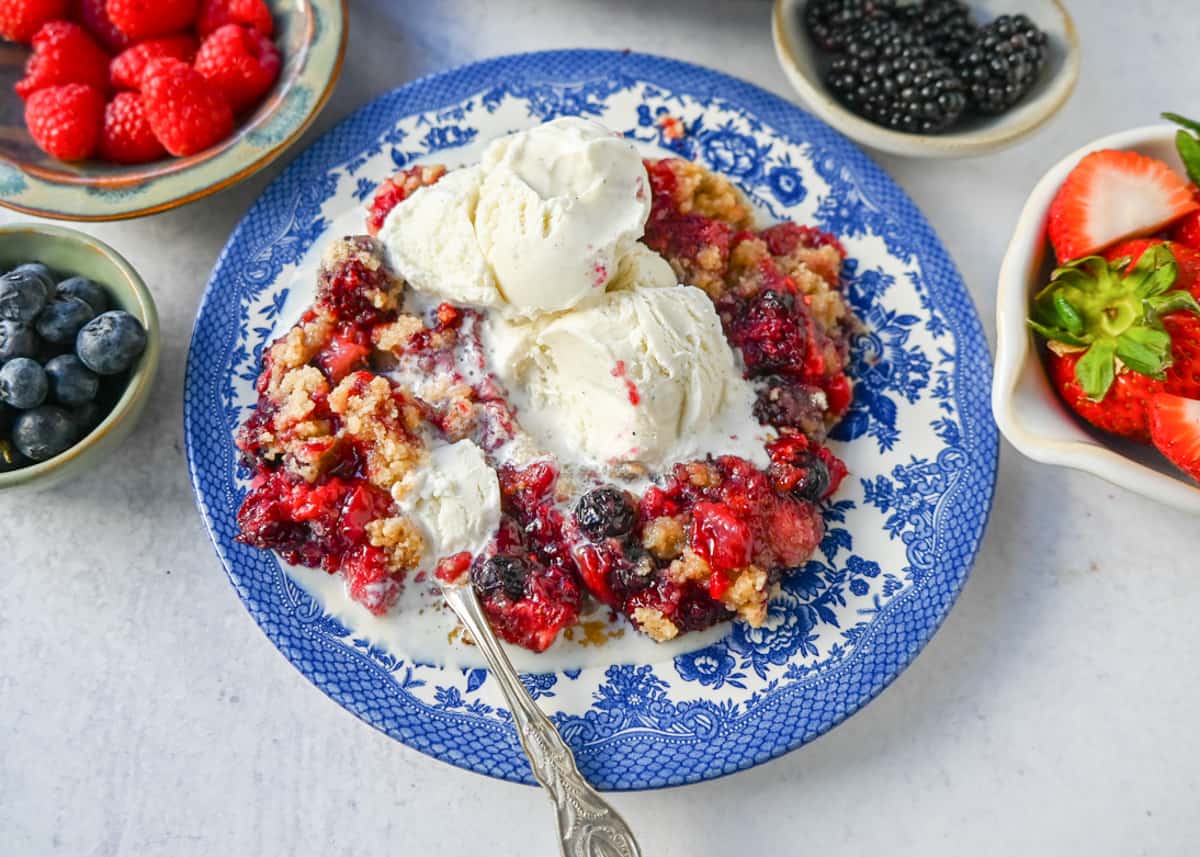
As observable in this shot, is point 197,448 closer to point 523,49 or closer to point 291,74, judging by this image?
point 291,74

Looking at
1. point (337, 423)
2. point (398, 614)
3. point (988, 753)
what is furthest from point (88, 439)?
point (988, 753)

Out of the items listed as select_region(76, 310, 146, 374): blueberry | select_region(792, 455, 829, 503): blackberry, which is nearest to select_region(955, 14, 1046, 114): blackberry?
select_region(792, 455, 829, 503): blackberry

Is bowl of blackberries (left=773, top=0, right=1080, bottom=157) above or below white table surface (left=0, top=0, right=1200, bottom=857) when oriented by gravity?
above

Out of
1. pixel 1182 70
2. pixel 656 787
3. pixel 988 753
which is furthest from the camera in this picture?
pixel 1182 70

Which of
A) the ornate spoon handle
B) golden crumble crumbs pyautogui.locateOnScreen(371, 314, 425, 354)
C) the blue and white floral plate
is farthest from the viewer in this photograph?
golden crumble crumbs pyautogui.locateOnScreen(371, 314, 425, 354)

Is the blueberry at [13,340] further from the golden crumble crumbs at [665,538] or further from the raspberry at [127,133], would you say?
the golden crumble crumbs at [665,538]

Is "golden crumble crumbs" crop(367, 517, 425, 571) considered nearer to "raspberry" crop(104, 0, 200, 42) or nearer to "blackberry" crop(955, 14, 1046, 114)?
"raspberry" crop(104, 0, 200, 42)

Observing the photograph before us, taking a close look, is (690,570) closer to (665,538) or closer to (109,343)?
(665,538)
